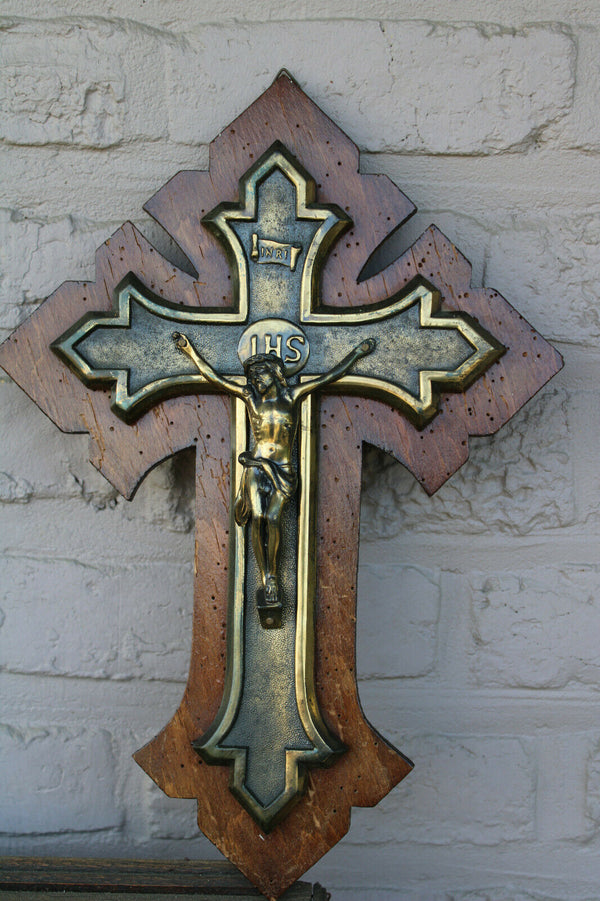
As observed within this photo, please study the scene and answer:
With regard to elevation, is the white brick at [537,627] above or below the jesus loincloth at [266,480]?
below

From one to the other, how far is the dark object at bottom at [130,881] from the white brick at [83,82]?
0.69 m

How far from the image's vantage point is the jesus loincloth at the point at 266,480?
0.81m

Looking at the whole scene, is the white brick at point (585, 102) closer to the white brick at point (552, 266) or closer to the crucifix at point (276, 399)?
the white brick at point (552, 266)

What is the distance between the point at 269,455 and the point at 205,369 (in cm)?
10

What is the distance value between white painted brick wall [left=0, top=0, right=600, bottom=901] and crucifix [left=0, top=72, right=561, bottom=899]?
0.08 metres

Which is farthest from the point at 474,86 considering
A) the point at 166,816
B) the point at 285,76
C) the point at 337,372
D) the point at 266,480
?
the point at 166,816

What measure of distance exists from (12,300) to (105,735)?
17.4 inches

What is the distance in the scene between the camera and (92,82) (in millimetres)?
929

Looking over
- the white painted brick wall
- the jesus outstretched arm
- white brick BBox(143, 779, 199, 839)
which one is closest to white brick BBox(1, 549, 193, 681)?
the white painted brick wall

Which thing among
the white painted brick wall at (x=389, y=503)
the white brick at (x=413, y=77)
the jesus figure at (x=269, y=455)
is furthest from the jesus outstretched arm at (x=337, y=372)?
the white brick at (x=413, y=77)

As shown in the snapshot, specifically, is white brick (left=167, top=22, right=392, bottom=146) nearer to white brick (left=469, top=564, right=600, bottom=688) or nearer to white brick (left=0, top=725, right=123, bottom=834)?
white brick (left=469, top=564, right=600, bottom=688)

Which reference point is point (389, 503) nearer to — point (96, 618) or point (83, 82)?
point (96, 618)

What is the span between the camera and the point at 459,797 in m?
0.93
